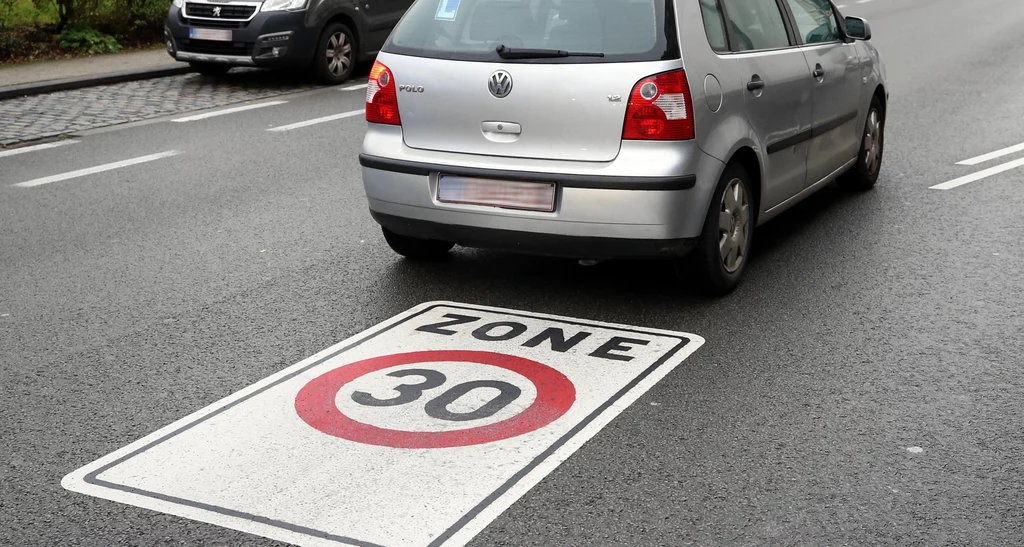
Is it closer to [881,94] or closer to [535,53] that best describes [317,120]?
[881,94]

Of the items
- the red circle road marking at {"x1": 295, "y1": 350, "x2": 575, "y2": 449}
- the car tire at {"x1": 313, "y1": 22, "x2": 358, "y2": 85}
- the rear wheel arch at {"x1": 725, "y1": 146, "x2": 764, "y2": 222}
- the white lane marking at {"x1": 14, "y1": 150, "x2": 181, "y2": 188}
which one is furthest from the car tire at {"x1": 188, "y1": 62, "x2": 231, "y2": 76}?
the red circle road marking at {"x1": 295, "y1": 350, "x2": 575, "y2": 449}

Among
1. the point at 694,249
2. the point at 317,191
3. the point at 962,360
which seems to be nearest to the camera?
the point at 962,360

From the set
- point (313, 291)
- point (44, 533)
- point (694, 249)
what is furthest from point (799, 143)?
point (44, 533)

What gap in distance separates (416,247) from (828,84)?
2.58 meters

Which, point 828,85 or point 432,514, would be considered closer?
point 432,514

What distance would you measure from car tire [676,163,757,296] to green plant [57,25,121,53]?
42.0 ft

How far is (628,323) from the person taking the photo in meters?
5.58

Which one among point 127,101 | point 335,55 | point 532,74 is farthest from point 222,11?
point 532,74

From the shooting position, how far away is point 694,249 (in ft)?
18.7

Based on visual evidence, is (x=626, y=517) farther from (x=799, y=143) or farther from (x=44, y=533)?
(x=799, y=143)

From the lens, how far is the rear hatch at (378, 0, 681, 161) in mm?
5410

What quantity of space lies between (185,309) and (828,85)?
3828mm

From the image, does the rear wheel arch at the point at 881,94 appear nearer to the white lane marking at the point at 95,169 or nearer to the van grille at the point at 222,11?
the white lane marking at the point at 95,169

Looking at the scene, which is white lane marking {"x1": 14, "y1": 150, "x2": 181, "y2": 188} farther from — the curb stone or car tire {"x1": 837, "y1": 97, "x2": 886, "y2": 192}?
A: car tire {"x1": 837, "y1": 97, "x2": 886, "y2": 192}
